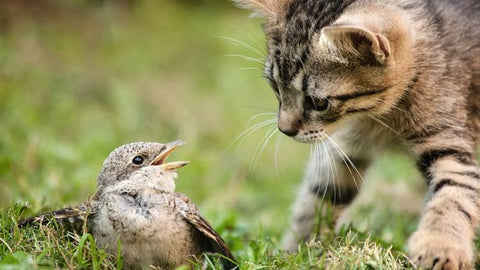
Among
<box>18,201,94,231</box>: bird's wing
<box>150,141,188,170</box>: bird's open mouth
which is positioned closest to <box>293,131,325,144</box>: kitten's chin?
<box>150,141,188,170</box>: bird's open mouth

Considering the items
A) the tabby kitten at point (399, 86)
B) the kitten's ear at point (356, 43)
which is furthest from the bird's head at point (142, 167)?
the kitten's ear at point (356, 43)

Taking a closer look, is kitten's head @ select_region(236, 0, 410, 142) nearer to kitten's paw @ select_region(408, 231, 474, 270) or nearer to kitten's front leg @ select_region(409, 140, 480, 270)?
kitten's front leg @ select_region(409, 140, 480, 270)

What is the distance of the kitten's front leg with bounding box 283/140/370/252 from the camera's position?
490 cm

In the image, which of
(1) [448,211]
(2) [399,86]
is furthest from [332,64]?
(1) [448,211]

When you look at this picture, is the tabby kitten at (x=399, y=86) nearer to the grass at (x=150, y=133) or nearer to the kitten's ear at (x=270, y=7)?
the kitten's ear at (x=270, y=7)

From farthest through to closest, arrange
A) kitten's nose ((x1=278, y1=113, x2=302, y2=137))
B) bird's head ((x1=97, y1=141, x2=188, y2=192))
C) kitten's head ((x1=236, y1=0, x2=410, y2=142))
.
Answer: kitten's nose ((x1=278, y1=113, x2=302, y2=137)) → kitten's head ((x1=236, y1=0, x2=410, y2=142)) → bird's head ((x1=97, y1=141, x2=188, y2=192))

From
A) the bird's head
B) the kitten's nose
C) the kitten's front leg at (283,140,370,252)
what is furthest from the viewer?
the kitten's front leg at (283,140,370,252)

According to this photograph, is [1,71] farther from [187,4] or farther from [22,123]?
[187,4]

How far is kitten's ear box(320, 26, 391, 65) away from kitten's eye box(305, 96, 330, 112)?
1.01ft

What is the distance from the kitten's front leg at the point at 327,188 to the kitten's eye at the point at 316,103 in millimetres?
783

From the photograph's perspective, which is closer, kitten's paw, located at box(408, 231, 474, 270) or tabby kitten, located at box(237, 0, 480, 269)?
kitten's paw, located at box(408, 231, 474, 270)

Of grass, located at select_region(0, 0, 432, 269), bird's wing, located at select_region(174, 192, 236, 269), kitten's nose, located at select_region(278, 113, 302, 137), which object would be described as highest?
kitten's nose, located at select_region(278, 113, 302, 137)

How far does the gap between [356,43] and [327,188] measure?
1541 mm

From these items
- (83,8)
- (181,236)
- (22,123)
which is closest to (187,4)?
(83,8)
